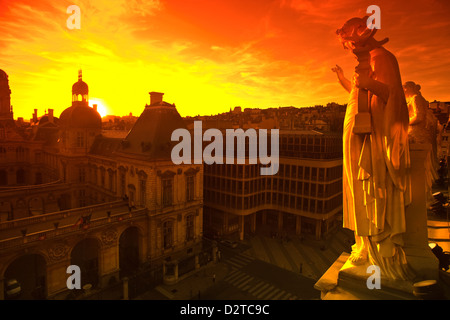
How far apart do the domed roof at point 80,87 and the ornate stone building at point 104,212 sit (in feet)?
0.67

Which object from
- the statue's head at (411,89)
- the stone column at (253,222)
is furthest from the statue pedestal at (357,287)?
the stone column at (253,222)

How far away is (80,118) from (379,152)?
62823mm

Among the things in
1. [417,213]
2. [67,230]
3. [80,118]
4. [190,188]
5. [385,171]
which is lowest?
[67,230]

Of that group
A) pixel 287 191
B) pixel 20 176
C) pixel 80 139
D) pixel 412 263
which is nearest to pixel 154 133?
pixel 80 139

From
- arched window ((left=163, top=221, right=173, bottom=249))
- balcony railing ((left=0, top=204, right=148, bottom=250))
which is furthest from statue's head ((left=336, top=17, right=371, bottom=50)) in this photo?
arched window ((left=163, top=221, right=173, bottom=249))

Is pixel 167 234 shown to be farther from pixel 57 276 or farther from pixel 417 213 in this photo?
pixel 417 213

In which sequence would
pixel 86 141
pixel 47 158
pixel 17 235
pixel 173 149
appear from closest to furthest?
pixel 17 235 < pixel 173 149 < pixel 86 141 < pixel 47 158

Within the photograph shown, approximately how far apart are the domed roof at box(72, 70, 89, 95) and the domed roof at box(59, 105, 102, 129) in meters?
4.23

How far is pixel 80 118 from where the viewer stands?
6062cm

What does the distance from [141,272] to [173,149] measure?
1736cm

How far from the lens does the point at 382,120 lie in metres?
9.16

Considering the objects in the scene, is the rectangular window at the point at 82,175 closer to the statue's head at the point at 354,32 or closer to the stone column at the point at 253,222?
the stone column at the point at 253,222
